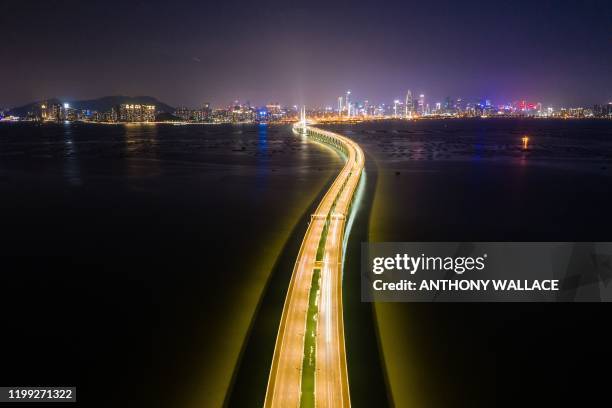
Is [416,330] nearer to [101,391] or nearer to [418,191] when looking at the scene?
[101,391]

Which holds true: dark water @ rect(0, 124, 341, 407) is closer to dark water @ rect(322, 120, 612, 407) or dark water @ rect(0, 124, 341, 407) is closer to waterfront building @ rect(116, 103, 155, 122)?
dark water @ rect(322, 120, 612, 407)

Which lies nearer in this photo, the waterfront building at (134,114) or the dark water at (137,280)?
the dark water at (137,280)

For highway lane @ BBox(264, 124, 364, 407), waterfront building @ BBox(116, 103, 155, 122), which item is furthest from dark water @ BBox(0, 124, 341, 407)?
waterfront building @ BBox(116, 103, 155, 122)

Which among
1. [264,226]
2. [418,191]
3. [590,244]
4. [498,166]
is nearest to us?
[590,244]

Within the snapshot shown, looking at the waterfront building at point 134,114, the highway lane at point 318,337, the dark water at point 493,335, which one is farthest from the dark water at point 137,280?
the waterfront building at point 134,114

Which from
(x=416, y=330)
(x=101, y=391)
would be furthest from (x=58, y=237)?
(x=416, y=330)

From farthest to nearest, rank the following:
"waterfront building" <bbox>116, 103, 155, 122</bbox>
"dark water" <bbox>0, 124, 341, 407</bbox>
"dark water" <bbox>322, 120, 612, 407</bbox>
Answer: "waterfront building" <bbox>116, 103, 155, 122</bbox>
"dark water" <bbox>0, 124, 341, 407</bbox>
"dark water" <bbox>322, 120, 612, 407</bbox>

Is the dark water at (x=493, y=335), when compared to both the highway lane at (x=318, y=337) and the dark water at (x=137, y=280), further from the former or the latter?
the dark water at (x=137, y=280)

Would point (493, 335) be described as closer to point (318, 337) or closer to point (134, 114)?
point (318, 337)

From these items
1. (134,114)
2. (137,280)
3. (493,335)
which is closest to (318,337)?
(493,335)
